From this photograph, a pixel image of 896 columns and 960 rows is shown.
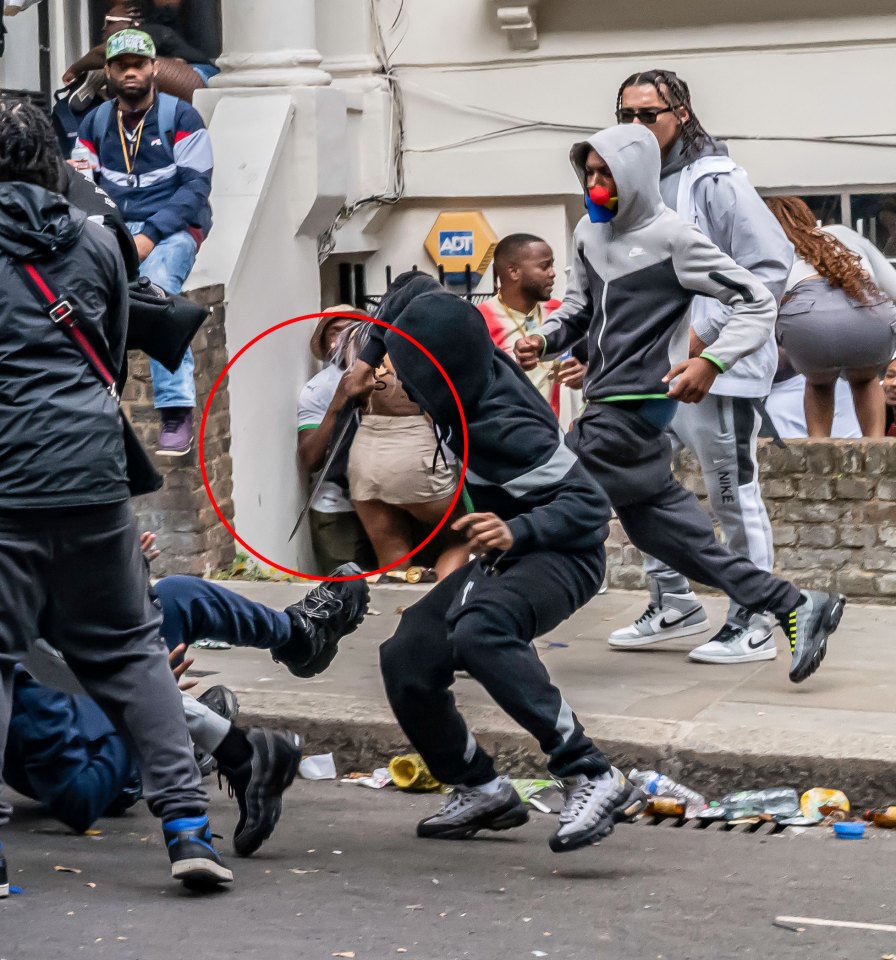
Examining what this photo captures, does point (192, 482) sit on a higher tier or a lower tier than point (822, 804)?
higher

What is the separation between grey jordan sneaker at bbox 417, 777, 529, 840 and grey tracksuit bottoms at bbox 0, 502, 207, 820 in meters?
0.83

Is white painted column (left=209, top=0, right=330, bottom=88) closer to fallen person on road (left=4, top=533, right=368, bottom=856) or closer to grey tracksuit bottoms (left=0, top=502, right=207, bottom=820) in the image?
fallen person on road (left=4, top=533, right=368, bottom=856)

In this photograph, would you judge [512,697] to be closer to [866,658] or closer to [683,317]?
[683,317]

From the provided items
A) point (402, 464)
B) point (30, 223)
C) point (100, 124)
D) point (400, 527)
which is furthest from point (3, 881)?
point (100, 124)

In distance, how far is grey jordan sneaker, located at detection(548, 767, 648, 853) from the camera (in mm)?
4766

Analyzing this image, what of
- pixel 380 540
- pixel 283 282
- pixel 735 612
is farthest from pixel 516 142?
pixel 735 612

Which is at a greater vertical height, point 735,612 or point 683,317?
point 683,317

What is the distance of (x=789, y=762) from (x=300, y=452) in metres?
4.62

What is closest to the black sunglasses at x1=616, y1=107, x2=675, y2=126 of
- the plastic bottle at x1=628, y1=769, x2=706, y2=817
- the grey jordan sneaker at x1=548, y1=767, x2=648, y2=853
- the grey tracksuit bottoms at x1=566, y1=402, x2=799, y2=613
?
the grey tracksuit bottoms at x1=566, y1=402, x2=799, y2=613

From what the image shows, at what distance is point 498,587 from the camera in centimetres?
493

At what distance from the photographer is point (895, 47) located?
10039 mm

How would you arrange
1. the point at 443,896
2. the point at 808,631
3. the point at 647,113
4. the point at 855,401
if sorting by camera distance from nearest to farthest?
the point at 443,896 < the point at 808,631 < the point at 647,113 < the point at 855,401

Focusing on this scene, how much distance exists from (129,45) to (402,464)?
7.64 ft

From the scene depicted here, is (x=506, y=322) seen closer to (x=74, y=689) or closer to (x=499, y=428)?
(x=499, y=428)
